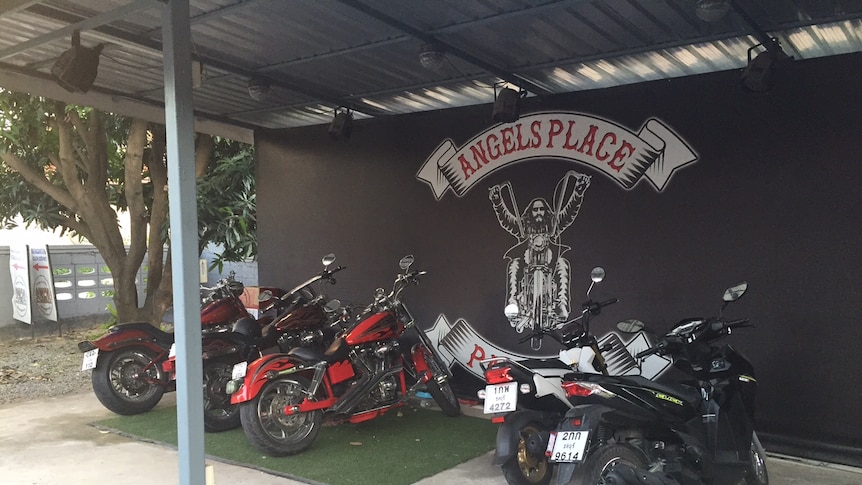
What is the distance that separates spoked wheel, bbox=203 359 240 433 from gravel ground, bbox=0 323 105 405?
2.36m

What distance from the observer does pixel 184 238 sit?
3.01m

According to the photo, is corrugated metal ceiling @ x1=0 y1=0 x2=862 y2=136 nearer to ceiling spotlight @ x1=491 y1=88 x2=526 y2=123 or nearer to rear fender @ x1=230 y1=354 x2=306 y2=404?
ceiling spotlight @ x1=491 y1=88 x2=526 y2=123

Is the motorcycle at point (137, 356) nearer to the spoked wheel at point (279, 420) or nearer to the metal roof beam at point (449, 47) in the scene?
the spoked wheel at point (279, 420)

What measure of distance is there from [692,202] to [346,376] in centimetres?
273

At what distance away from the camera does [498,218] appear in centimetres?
564

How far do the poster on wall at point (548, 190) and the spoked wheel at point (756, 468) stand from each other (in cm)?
124

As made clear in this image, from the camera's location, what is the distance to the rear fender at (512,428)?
3502mm

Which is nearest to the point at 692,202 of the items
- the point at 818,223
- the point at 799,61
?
the point at 818,223

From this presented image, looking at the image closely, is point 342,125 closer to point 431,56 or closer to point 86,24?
point 431,56

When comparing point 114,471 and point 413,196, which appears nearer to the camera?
point 114,471

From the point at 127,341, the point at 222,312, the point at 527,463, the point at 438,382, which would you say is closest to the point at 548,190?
the point at 438,382

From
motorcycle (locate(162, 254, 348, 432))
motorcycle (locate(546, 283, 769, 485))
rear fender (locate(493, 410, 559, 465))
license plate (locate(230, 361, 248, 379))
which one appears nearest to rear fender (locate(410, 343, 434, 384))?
motorcycle (locate(162, 254, 348, 432))

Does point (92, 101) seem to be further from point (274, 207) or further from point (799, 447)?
point (799, 447)

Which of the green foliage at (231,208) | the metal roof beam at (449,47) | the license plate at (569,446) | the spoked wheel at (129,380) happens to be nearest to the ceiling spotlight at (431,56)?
the metal roof beam at (449,47)
